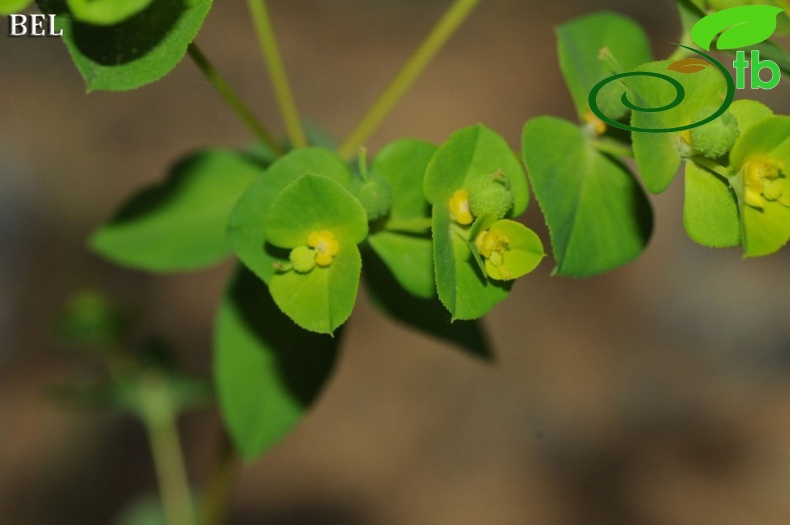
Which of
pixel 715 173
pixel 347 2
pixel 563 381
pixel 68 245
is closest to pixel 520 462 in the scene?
pixel 563 381

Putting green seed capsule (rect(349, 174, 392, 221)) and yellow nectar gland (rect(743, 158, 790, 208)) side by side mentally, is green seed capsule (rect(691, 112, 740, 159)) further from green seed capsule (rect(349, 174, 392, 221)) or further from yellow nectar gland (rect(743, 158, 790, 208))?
green seed capsule (rect(349, 174, 392, 221))

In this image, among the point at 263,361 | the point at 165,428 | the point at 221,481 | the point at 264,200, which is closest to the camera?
the point at 264,200

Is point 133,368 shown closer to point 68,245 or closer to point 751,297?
point 68,245

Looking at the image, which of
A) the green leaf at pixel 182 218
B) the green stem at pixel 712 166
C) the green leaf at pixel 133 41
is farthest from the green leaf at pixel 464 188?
the green leaf at pixel 182 218

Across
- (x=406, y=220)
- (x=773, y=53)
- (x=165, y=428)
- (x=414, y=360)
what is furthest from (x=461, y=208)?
(x=414, y=360)

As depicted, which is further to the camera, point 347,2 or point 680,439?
point 347,2

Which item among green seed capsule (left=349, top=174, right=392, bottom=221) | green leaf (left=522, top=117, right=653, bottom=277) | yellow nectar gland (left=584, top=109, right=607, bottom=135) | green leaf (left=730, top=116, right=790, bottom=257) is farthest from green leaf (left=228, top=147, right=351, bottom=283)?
green leaf (left=730, top=116, right=790, bottom=257)

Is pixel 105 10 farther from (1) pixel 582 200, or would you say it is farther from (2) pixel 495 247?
(1) pixel 582 200
